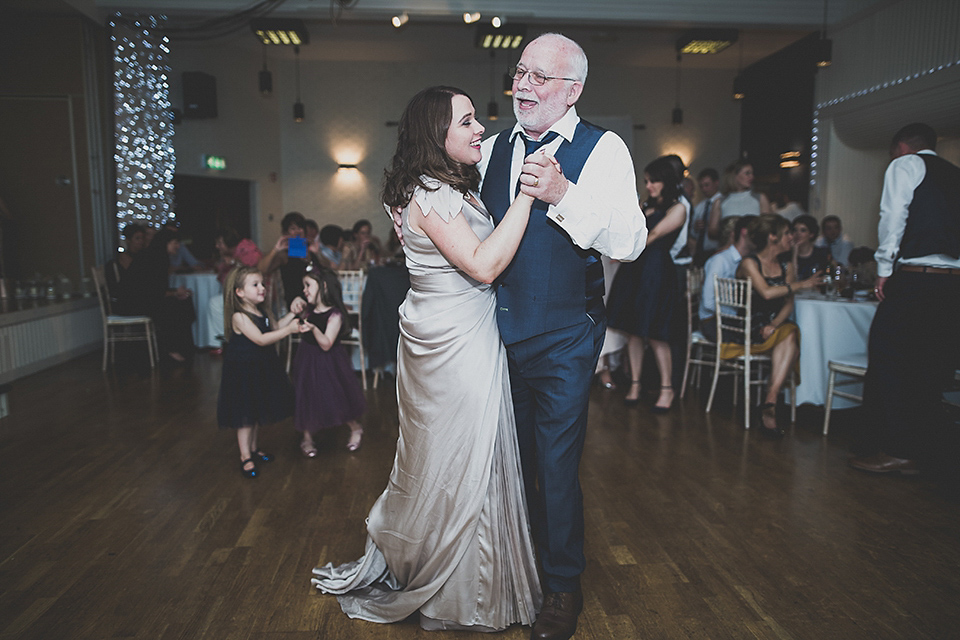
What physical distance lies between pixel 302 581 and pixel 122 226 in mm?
6035

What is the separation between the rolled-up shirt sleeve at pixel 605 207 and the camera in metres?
1.49

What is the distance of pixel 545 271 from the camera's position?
1622mm

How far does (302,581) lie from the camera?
6.80 feet

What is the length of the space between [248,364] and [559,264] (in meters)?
1.94

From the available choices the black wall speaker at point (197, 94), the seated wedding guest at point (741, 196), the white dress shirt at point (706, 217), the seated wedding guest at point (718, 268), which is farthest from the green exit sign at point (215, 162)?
the seated wedding guest at point (718, 268)

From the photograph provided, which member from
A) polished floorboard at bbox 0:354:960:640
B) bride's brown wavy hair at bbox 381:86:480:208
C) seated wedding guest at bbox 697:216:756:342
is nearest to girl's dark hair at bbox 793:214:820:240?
seated wedding guest at bbox 697:216:756:342

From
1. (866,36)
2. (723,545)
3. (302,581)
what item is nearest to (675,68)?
(866,36)

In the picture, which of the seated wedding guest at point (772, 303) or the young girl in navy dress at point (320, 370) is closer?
the young girl in navy dress at point (320, 370)

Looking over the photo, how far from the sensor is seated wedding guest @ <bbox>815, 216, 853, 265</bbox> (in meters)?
6.73

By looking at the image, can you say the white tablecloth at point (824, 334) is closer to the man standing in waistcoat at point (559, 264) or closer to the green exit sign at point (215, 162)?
the man standing in waistcoat at point (559, 264)

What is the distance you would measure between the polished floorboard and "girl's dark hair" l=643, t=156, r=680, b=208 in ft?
4.68

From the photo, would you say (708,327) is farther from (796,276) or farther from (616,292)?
(796,276)

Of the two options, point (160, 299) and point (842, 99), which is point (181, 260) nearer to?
point (160, 299)

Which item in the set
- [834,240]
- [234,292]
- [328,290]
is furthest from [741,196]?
[234,292]
